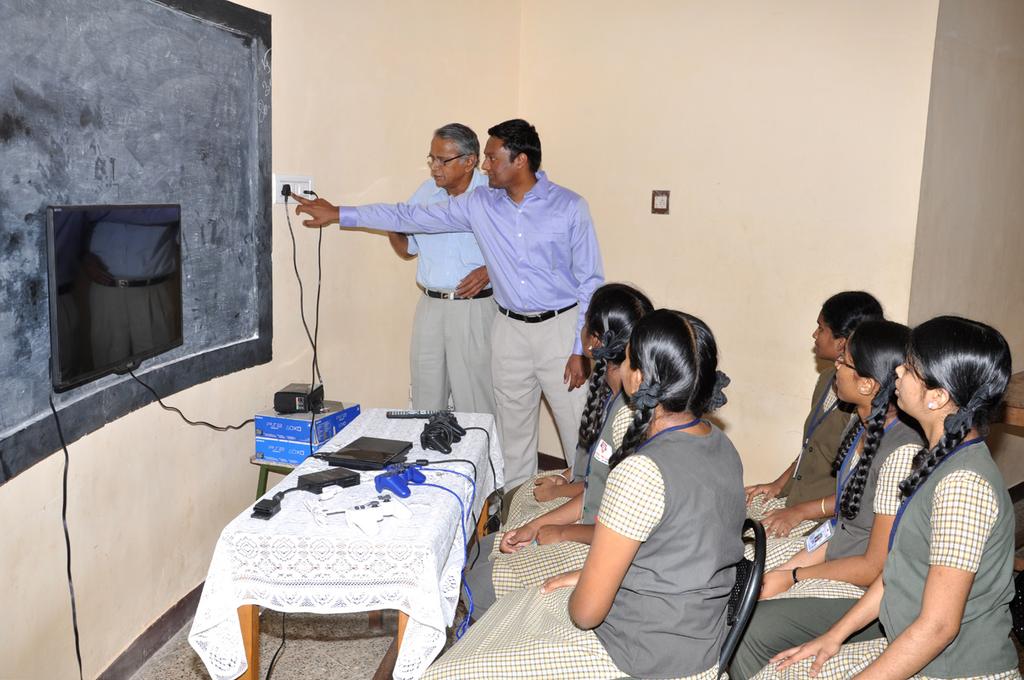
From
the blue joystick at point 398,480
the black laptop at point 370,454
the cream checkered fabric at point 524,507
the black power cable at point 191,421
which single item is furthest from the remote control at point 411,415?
the black power cable at point 191,421

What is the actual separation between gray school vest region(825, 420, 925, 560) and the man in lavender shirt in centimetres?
148

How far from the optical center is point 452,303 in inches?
149

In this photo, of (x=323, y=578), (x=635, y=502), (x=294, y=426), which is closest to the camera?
(x=635, y=502)

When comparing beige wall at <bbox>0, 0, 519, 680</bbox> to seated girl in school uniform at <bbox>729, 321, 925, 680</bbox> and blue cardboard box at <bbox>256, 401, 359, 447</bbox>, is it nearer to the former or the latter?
blue cardboard box at <bbox>256, 401, 359, 447</bbox>

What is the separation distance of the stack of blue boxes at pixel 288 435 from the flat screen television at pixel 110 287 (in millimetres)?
540

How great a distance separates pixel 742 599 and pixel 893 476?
0.50 metres

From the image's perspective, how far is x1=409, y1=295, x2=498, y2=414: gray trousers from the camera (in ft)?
12.5

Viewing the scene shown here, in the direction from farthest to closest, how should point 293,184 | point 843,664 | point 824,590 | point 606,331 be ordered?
point 293,184, point 606,331, point 824,590, point 843,664

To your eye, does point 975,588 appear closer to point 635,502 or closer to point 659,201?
Answer: point 635,502

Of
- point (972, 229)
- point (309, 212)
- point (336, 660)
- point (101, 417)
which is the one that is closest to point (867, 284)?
point (972, 229)

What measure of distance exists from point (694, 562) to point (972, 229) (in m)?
3.09

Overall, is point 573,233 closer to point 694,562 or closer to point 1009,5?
point 694,562

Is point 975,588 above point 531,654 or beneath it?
above

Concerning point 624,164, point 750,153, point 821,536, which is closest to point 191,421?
point 821,536
